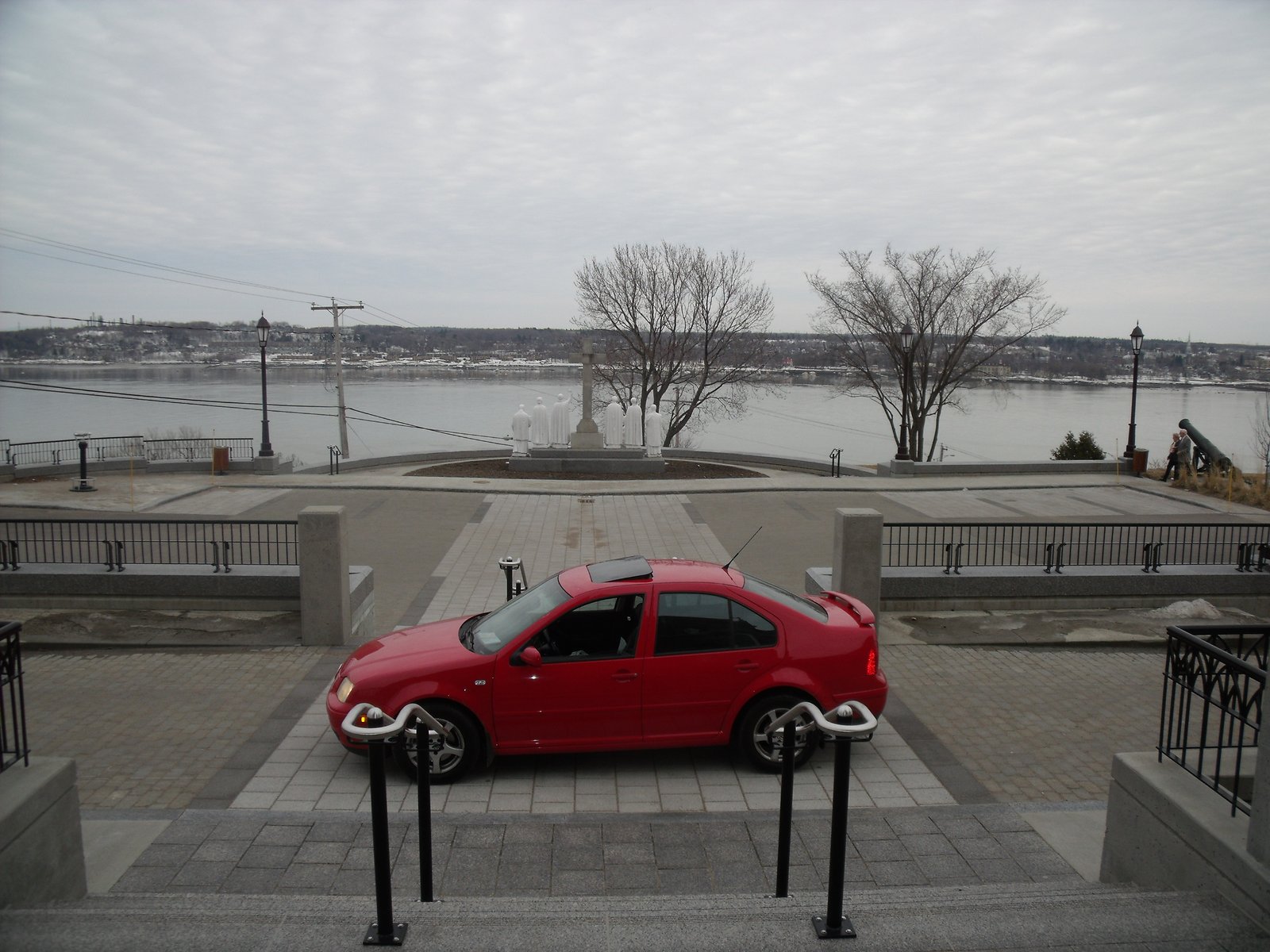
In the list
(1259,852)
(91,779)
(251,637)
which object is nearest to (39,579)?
(251,637)

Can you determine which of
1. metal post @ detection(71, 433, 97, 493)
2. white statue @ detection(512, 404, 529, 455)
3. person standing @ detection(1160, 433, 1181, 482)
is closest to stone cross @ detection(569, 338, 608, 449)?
white statue @ detection(512, 404, 529, 455)

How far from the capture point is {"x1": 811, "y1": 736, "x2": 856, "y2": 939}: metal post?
3.61 meters

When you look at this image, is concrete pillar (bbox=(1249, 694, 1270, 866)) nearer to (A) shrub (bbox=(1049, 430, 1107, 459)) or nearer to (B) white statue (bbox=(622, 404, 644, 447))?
(B) white statue (bbox=(622, 404, 644, 447))

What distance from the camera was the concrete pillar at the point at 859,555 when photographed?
9602 millimetres

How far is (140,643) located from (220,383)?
121m

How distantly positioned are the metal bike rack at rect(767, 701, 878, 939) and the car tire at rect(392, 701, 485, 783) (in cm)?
238

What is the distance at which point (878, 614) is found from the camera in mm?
10148

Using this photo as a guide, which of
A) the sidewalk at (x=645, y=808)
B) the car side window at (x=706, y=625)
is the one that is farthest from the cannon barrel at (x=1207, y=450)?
the car side window at (x=706, y=625)

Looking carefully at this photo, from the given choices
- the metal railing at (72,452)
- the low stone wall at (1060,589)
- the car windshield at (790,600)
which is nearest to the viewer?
the car windshield at (790,600)

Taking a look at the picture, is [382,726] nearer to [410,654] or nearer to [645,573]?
[410,654]

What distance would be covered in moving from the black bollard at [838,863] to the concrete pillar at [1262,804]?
1.64m

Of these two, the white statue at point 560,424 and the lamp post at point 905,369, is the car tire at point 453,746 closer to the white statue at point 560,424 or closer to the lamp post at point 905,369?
the white statue at point 560,424

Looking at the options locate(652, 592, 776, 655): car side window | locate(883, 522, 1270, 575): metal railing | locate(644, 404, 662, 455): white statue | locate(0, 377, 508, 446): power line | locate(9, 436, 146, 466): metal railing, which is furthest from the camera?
locate(0, 377, 508, 446): power line

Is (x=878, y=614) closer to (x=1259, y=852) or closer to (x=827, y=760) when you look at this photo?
(x=827, y=760)
